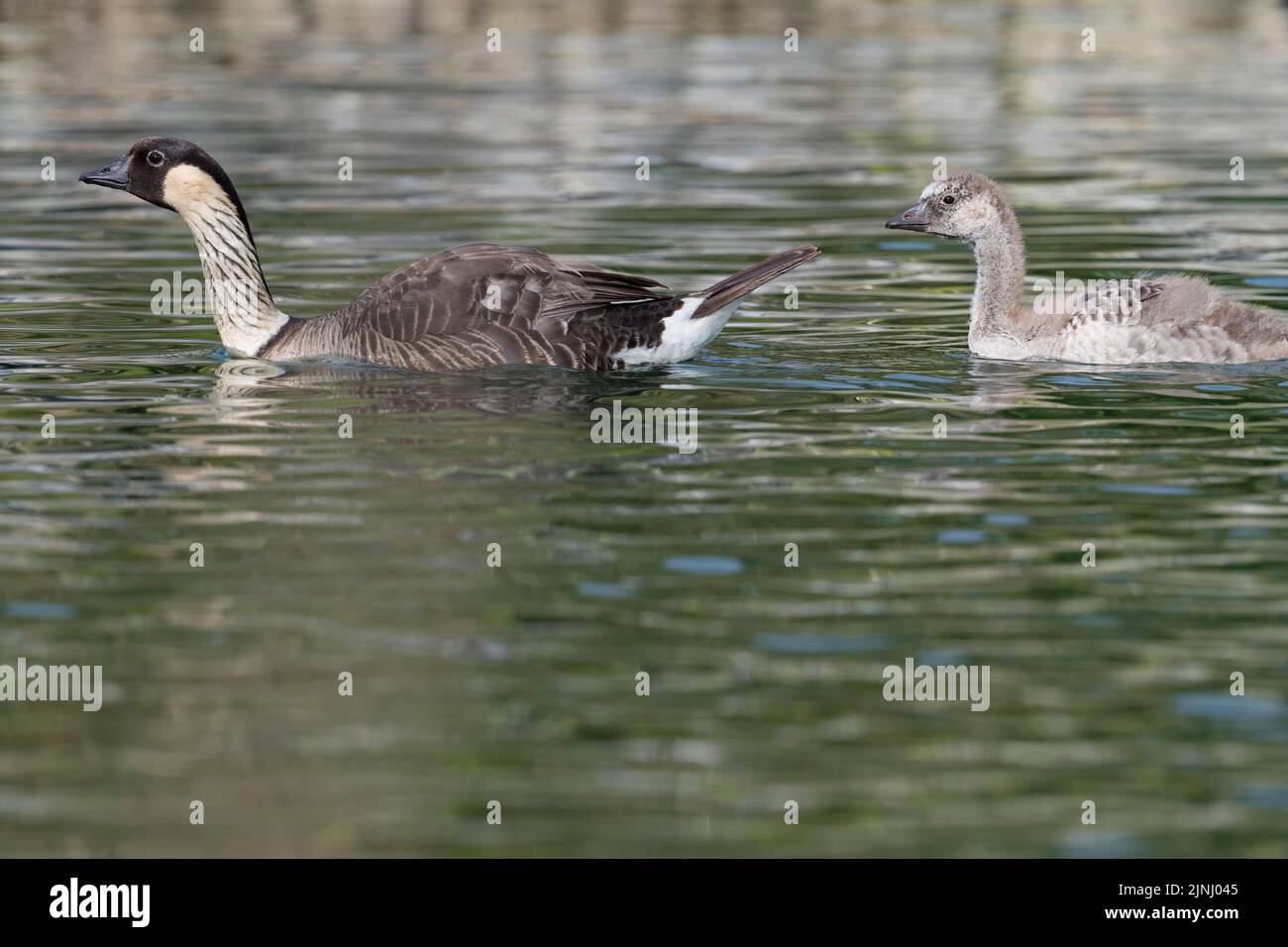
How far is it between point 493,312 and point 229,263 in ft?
7.39

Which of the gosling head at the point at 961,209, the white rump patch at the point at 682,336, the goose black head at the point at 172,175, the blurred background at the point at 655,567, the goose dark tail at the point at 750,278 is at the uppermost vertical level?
the goose black head at the point at 172,175

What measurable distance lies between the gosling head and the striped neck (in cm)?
463

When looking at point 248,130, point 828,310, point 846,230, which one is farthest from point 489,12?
point 828,310

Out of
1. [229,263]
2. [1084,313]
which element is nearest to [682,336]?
[1084,313]

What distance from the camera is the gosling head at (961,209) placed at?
14.9 meters

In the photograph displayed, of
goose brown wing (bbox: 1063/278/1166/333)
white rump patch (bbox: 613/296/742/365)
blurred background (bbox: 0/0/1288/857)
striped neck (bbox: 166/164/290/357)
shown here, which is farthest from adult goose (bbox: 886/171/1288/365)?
striped neck (bbox: 166/164/290/357)

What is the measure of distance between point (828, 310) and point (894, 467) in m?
5.29

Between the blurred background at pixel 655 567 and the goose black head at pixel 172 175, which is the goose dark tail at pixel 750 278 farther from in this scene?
the goose black head at pixel 172 175

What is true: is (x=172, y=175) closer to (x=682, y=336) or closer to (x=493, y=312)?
(x=493, y=312)

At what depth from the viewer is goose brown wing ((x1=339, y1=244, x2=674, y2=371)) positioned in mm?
14055

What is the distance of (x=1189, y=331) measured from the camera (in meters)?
13.8

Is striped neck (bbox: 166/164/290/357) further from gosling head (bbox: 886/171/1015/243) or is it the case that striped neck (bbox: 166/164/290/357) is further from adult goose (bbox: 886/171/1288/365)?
adult goose (bbox: 886/171/1288/365)

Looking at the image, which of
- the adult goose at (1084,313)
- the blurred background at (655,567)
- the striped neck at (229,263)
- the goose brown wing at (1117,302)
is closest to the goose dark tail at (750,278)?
the blurred background at (655,567)

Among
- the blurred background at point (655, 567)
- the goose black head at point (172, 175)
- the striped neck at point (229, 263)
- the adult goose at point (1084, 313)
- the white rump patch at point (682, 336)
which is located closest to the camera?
the blurred background at point (655, 567)
